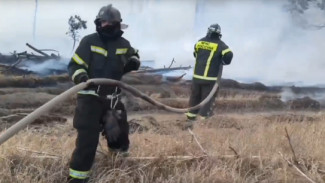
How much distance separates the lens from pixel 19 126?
141 inches

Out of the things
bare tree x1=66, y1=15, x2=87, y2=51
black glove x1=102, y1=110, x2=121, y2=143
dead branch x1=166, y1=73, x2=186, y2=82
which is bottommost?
dead branch x1=166, y1=73, x2=186, y2=82

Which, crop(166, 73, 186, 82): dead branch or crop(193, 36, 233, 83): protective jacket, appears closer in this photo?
crop(193, 36, 233, 83): protective jacket

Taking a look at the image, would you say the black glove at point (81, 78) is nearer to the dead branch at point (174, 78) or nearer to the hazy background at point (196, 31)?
the hazy background at point (196, 31)

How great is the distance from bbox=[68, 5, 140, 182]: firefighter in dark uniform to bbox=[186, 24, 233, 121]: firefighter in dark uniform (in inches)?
139

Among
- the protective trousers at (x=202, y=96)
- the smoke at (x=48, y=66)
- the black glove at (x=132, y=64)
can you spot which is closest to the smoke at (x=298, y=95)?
the protective trousers at (x=202, y=96)

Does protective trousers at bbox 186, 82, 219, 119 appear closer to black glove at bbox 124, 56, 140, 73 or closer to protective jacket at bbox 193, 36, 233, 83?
protective jacket at bbox 193, 36, 233, 83

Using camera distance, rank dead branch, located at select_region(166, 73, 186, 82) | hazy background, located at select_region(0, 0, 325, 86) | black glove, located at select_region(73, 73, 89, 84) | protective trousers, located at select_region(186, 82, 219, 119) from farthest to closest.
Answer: dead branch, located at select_region(166, 73, 186, 82)
hazy background, located at select_region(0, 0, 325, 86)
protective trousers, located at select_region(186, 82, 219, 119)
black glove, located at select_region(73, 73, 89, 84)

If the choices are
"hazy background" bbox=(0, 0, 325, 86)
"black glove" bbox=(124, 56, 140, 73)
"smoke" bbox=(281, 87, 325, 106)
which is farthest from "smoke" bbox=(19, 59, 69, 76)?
"black glove" bbox=(124, 56, 140, 73)

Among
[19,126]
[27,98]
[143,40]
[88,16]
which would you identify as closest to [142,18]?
[143,40]

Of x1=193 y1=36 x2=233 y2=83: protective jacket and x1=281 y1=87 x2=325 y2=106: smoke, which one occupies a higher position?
x1=193 y1=36 x2=233 y2=83: protective jacket

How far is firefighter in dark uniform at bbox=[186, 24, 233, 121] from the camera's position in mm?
7922

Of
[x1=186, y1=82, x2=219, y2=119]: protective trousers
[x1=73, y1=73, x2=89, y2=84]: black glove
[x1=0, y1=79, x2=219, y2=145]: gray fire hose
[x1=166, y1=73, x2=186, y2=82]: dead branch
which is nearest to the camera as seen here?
[x1=0, y1=79, x2=219, y2=145]: gray fire hose

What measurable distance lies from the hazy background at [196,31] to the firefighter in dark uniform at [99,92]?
16.4 ft

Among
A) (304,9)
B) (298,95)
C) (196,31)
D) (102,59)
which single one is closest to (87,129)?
(102,59)
